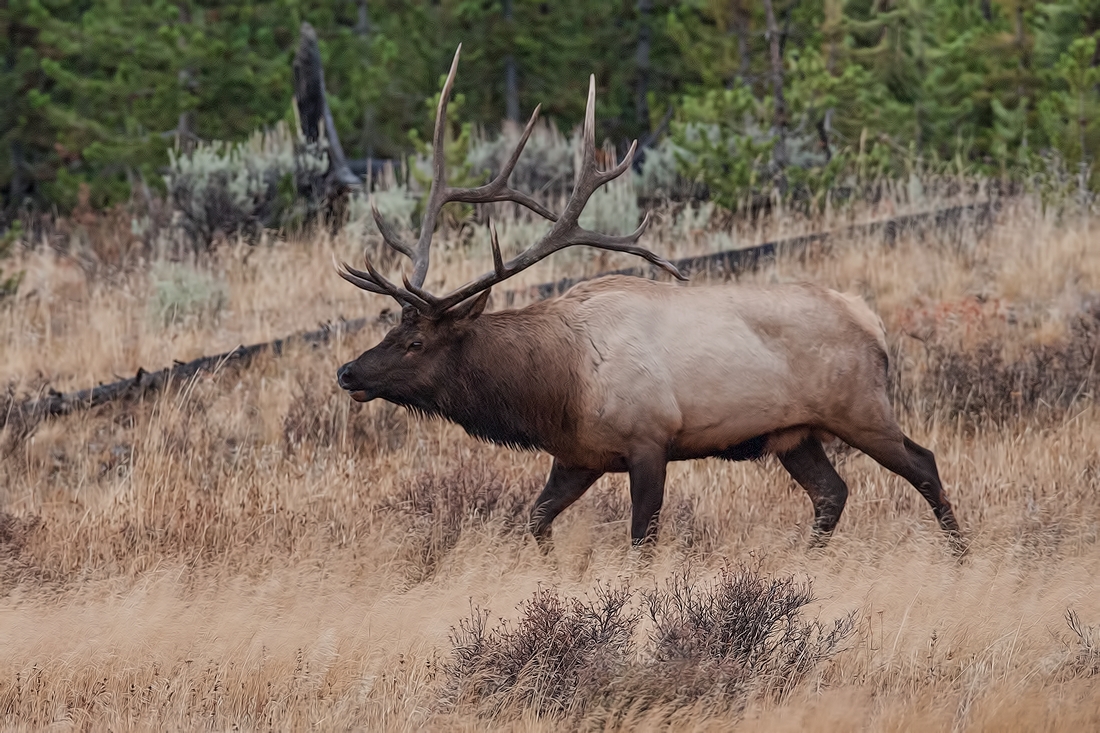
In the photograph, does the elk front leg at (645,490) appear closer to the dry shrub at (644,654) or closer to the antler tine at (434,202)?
the dry shrub at (644,654)

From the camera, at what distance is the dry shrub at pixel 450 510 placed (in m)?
6.76

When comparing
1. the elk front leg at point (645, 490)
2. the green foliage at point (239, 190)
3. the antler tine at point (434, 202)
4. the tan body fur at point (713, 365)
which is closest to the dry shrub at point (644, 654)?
the elk front leg at point (645, 490)

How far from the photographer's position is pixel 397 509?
7195 millimetres

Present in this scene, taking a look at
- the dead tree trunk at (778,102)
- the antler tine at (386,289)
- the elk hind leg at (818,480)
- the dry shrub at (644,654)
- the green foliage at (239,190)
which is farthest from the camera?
the green foliage at (239,190)

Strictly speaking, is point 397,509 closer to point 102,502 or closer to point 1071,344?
point 102,502

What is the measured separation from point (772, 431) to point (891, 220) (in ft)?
18.9

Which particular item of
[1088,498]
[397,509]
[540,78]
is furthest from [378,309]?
[540,78]

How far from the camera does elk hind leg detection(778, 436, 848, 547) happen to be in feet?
23.4

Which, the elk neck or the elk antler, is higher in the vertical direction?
the elk antler

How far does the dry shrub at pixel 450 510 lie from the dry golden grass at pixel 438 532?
19mm

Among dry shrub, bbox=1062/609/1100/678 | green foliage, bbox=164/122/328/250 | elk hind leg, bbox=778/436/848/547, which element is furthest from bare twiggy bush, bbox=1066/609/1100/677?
green foliage, bbox=164/122/328/250

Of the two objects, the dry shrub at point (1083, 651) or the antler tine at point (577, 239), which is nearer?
the dry shrub at point (1083, 651)

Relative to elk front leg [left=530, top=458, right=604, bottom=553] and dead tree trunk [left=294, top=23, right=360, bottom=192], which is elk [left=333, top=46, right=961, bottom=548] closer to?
elk front leg [left=530, top=458, right=604, bottom=553]

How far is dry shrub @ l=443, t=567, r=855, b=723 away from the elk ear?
1.85 m
